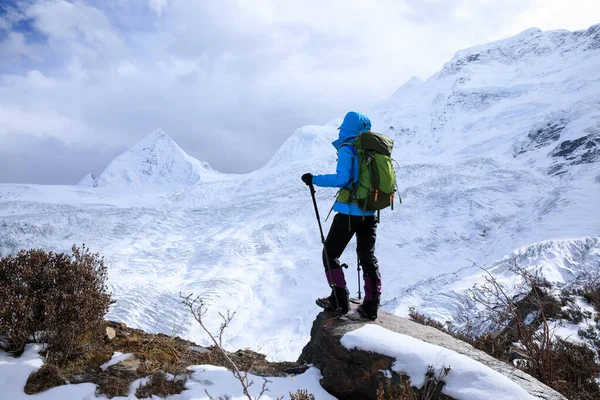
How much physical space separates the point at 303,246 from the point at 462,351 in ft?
150

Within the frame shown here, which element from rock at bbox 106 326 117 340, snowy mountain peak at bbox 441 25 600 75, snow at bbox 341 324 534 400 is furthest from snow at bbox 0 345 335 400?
snowy mountain peak at bbox 441 25 600 75

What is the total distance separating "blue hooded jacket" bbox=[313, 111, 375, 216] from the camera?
→ 13.9 feet

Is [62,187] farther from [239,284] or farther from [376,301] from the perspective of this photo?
[376,301]

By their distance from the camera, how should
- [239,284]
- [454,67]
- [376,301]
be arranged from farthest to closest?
[454,67], [239,284], [376,301]

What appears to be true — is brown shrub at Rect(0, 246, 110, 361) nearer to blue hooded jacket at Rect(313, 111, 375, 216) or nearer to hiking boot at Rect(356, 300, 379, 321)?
blue hooded jacket at Rect(313, 111, 375, 216)

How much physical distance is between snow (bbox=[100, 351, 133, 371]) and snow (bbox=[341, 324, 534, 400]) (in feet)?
7.73

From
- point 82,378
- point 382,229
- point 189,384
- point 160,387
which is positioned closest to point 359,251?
point 189,384

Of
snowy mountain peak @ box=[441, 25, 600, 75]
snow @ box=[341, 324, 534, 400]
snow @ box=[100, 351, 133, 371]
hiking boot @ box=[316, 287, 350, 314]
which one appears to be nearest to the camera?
snow @ box=[341, 324, 534, 400]

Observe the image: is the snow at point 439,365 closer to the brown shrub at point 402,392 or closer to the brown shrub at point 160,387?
the brown shrub at point 402,392

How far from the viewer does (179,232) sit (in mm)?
54594

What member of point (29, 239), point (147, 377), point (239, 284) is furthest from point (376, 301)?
point (29, 239)

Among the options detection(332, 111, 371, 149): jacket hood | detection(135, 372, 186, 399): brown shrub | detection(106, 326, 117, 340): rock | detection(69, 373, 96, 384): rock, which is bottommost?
detection(69, 373, 96, 384): rock

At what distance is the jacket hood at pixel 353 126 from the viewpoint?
174 inches

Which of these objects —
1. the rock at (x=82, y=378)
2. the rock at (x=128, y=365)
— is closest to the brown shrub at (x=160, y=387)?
the rock at (x=128, y=365)
